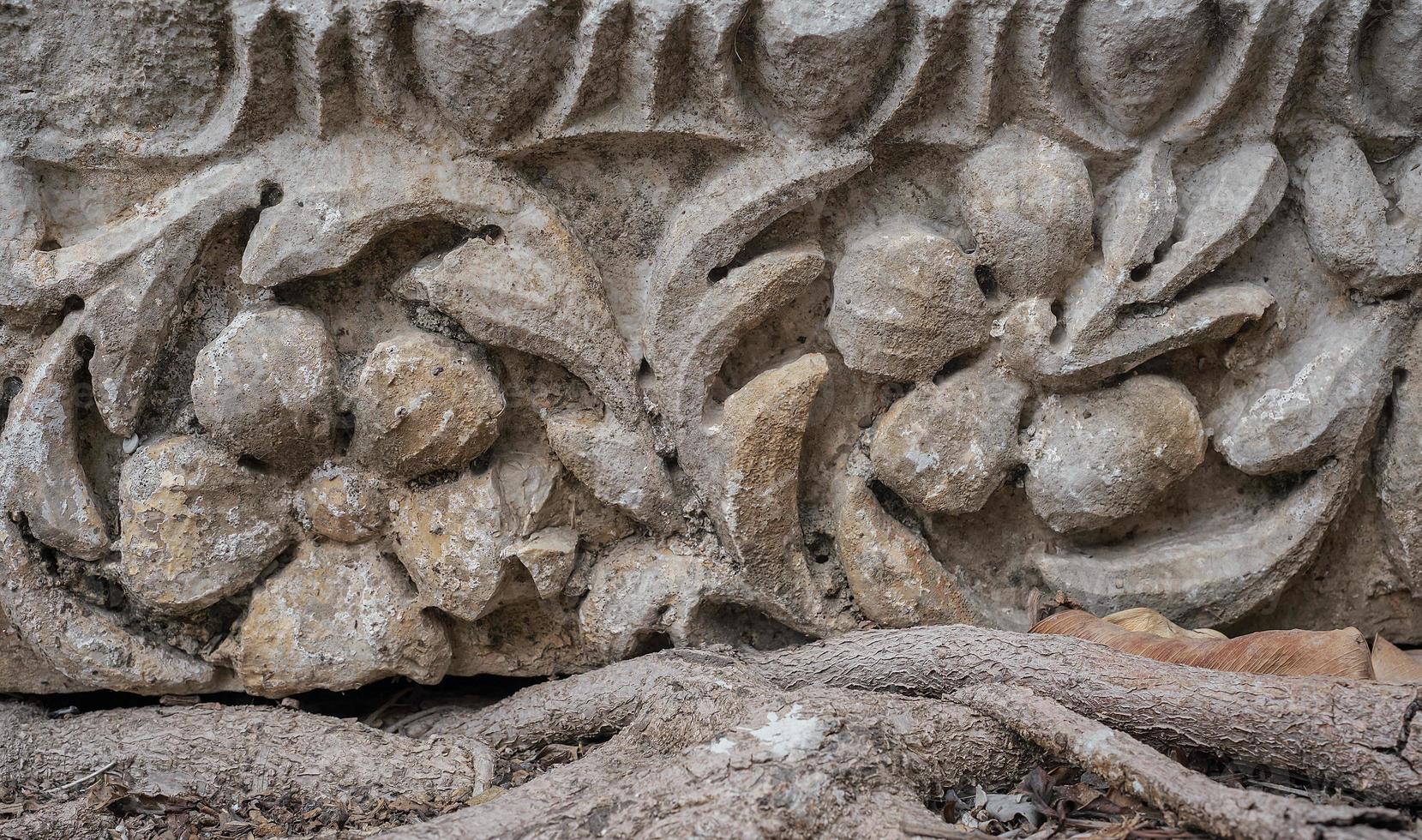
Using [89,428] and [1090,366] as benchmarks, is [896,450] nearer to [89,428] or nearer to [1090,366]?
[1090,366]

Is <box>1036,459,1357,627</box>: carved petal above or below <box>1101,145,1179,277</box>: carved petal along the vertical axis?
below

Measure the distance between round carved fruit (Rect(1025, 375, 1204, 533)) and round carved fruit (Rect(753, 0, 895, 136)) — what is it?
2.00ft

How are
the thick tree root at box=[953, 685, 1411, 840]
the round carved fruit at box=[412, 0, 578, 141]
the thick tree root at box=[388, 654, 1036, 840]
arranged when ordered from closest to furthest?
the thick tree root at box=[953, 685, 1411, 840] → the thick tree root at box=[388, 654, 1036, 840] → the round carved fruit at box=[412, 0, 578, 141]

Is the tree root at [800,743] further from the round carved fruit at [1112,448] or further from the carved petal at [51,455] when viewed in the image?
the carved petal at [51,455]

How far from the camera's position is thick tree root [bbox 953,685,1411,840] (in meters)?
1.34

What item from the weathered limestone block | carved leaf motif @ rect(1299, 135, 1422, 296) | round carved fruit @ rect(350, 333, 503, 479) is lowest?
the weathered limestone block

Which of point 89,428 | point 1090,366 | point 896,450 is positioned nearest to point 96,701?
point 89,428

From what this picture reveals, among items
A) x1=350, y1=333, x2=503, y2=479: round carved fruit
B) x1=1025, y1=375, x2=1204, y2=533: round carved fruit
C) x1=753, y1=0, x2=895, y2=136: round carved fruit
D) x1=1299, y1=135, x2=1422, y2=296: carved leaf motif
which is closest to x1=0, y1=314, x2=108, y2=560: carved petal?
x1=350, y1=333, x2=503, y2=479: round carved fruit

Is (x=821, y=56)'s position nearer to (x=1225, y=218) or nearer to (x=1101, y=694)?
(x=1225, y=218)

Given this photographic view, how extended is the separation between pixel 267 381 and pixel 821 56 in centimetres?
99

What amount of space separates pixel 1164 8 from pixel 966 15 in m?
0.29

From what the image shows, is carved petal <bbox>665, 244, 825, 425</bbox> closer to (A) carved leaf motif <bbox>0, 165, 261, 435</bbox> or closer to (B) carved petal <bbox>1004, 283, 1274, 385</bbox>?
(B) carved petal <bbox>1004, 283, 1274, 385</bbox>

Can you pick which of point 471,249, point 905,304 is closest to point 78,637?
point 471,249

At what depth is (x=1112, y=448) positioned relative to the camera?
6.09 feet
